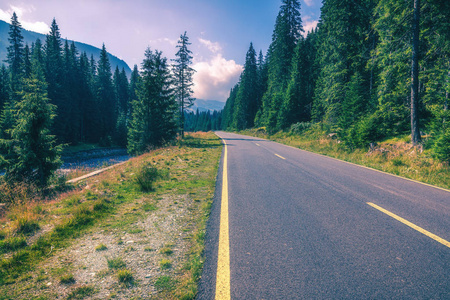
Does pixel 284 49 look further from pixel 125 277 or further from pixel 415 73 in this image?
pixel 125 277

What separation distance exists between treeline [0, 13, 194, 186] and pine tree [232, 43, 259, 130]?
26.9 metres

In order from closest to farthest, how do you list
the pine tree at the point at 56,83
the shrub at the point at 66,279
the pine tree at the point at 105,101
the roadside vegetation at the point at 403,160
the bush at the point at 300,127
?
the shrub at the point at 66,279 → the roadside vegetation at the point at 403,160 → the bush at the point at 300,127 → the pine tree at the point at 56,83 → the pine tree at the point at 105,101

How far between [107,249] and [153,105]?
20.5 m

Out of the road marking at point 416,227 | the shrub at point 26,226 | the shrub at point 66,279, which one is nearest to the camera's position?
the shrub at point 66,279

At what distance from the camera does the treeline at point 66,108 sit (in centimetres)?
956

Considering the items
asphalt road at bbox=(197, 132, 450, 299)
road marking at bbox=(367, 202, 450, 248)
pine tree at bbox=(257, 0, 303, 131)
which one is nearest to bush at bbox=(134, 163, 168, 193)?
asphalt road at bbox=(197, 132, 450, 299)

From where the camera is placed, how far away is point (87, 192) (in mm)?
5500

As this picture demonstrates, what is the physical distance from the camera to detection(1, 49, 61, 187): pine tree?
9.35 m

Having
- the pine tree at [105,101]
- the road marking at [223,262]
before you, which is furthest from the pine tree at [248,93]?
the road marking at [223,262]

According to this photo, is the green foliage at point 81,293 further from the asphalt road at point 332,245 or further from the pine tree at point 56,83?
the pine tree at point 56,83

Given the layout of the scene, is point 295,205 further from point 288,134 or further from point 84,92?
point 84,92

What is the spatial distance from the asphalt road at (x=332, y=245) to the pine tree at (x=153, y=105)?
18.1 m

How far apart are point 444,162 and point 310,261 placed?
374 inches

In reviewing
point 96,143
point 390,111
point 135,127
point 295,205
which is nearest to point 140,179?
point 295,205
